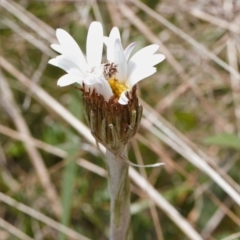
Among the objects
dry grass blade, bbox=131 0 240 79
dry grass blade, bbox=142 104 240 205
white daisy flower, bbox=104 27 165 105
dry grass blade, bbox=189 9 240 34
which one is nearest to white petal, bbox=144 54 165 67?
white daisy flower, bbox=104 27 165 105

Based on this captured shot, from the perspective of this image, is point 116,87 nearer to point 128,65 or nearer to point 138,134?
point 128,65

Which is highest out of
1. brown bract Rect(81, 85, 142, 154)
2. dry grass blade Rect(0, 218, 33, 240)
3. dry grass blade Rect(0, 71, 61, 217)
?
dry grass blade Rect(0, 71, 61, 217)

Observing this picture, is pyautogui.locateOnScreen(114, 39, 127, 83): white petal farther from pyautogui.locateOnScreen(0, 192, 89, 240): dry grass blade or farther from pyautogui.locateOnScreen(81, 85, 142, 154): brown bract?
pyautogui.locateOnScreen(0, 192, 89, 240): dry grass blade

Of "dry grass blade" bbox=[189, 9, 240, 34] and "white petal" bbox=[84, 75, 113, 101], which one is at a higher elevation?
"dry grass blade" bbox=[189, 9, 240, 34]

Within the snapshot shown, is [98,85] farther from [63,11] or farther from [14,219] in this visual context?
[63,11]

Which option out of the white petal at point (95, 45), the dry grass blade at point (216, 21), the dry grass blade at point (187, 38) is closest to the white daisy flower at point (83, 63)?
the white petal at point (95, 45)

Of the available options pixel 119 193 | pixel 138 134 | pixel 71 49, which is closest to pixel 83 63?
pixel 71 49
